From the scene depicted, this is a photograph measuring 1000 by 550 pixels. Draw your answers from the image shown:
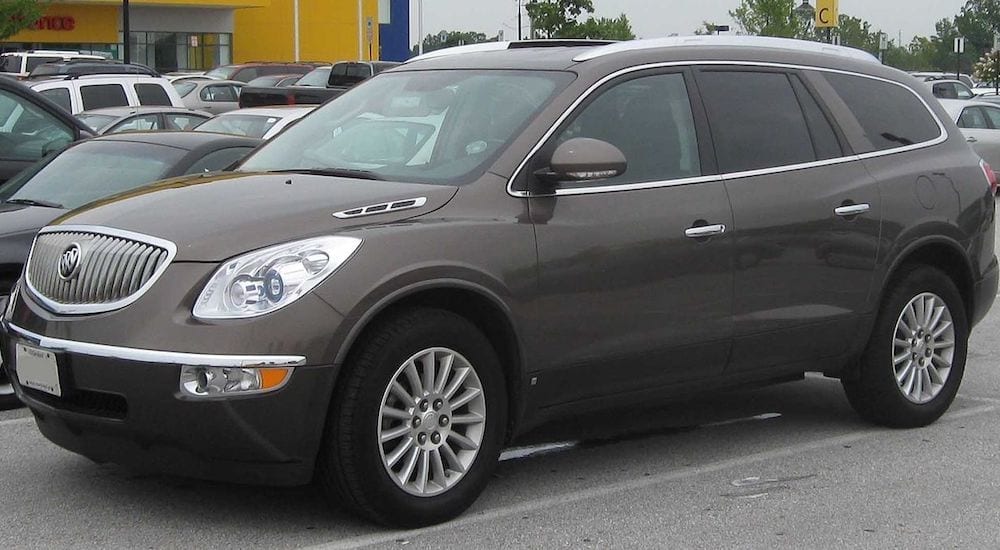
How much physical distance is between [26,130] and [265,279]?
6049 mm

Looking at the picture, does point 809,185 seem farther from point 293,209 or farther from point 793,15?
point 793,15

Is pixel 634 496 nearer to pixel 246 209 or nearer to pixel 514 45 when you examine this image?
pixel 246 209

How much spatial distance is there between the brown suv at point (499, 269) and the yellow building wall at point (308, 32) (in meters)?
56.4

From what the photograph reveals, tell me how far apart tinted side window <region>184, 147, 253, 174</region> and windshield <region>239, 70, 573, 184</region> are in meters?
2.11

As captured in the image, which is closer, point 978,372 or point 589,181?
point 589,181

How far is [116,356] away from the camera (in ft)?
16.2

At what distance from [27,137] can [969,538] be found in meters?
7.25

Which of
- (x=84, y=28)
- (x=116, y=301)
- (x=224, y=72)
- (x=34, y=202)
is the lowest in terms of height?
(x=116, y=301)

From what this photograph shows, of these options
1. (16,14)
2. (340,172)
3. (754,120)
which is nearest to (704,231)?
(754,120)

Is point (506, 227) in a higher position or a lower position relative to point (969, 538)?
higher

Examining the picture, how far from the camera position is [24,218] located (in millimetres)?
7680

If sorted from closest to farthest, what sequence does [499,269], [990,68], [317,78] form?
[499,269], [317,78], [990,68]

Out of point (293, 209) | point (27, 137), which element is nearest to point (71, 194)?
point (27, 137)

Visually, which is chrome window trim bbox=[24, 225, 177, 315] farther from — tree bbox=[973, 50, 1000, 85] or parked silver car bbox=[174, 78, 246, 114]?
tree bbox=[973, 50, 1000, 85]
